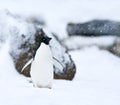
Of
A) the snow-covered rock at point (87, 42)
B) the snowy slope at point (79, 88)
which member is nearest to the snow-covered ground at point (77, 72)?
the snowy slope at point (79, 88)

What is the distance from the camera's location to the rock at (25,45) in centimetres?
777

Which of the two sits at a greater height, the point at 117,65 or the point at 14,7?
the point at 14,7

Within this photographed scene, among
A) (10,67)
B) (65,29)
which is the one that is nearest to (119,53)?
(65,29)

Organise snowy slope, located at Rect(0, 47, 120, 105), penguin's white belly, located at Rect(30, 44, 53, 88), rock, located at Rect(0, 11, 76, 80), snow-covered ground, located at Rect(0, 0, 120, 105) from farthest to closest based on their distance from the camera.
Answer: rock, located at Rect(0, 11, 76, 80)
penguin's white belly, located at Rect(30, 44, 53, 88)
snow-covered ground, located at Rect(0, 0, 120, 105)
snowy slope, located at Rect(0, 47, 120, 105)

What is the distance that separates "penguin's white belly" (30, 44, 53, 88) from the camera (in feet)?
21.3

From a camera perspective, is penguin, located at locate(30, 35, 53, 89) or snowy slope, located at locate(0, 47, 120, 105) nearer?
snowy slope, located at locate(0, 47, 120, 105)

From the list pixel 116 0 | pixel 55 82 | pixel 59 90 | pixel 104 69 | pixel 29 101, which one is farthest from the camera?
pixel 116 0

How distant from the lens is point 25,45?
25.7ft

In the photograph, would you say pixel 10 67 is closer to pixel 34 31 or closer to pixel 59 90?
pixel 34 31

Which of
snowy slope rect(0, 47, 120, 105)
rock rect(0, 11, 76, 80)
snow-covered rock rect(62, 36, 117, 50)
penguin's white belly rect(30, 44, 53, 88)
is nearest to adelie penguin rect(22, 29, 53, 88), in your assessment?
penguin's white belly rect(30, 44, 53, 88)

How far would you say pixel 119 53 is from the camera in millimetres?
9836

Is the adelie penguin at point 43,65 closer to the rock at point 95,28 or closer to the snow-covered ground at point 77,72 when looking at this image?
the snow-covered ground at point 77,72

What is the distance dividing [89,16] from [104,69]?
1.53m

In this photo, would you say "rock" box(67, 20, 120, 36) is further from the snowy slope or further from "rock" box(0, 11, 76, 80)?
"rock" box(0, 11, 76, 80)
